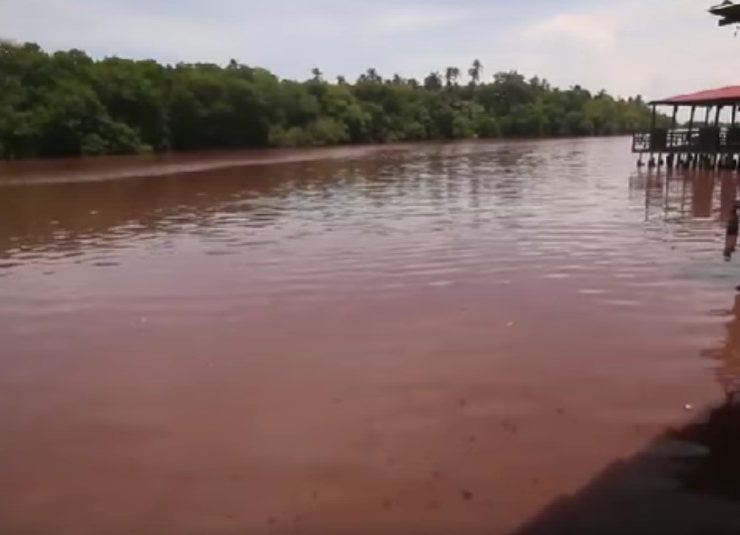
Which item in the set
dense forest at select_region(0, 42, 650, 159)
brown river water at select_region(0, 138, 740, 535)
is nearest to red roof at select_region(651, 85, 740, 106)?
brown river water at select_region(0, 138, 740, 535)

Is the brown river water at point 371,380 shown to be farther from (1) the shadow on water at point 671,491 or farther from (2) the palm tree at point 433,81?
(2) the palm tree at point 433,81

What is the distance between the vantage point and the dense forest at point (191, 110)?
172 feet

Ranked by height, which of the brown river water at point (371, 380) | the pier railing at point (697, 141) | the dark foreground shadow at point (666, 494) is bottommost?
the brown river water at point (371, 380)

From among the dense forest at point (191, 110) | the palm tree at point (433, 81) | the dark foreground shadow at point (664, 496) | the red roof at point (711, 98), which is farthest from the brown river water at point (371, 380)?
the palm tree at point (433, 81)

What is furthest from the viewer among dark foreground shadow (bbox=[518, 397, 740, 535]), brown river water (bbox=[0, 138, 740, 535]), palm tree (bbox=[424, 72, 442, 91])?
palm tree (bbox=[424, 72, 442, 91])

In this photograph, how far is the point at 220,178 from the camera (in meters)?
32.9

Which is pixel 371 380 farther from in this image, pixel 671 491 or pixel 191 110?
pixel 191 110

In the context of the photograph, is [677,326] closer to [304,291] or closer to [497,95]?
[304,291]

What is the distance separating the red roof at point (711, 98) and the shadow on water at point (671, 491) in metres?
23.7

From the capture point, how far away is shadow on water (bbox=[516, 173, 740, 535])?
4.85m

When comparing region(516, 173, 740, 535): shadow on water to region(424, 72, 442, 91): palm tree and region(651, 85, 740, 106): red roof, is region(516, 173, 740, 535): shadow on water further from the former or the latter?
region(424, 72, 442, 91): palm tree

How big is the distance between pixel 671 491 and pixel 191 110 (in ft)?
196

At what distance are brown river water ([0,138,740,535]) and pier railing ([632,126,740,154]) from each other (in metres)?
15.3

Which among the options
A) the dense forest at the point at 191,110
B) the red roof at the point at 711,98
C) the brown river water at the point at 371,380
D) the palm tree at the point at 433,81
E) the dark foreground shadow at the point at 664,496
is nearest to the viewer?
the dark foreground shadow at the point at 664,496
